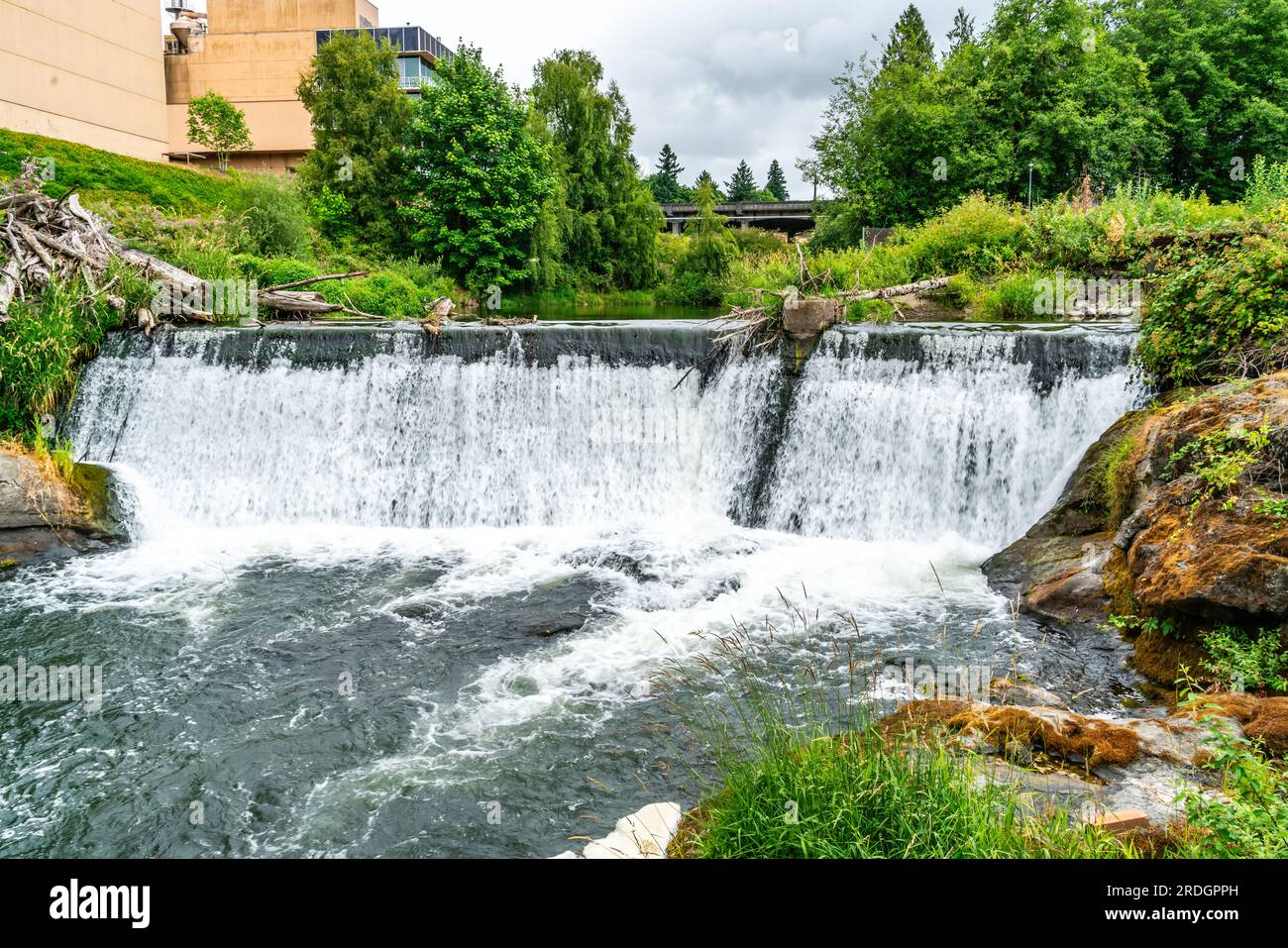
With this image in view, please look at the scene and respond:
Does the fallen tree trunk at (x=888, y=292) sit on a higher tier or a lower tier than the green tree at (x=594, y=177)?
lower

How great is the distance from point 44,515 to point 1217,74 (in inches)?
1318

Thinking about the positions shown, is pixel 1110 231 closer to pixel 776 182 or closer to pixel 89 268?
pixel 89 268

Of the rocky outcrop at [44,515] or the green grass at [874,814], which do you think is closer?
the green grass at [874,814]

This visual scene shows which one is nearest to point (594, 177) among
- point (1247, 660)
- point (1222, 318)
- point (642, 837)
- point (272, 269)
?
point (272, 269)

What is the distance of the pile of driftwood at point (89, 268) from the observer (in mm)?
12156

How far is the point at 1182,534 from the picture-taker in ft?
19.9

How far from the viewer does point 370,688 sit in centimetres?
634

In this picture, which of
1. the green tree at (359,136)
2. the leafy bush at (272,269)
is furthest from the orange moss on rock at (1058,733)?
the green tree at (359,136)

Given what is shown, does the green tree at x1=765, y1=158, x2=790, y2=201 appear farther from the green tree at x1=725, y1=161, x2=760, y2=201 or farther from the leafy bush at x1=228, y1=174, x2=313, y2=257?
the leafy bush at x1=228, y1=174, x2=313, y2=257

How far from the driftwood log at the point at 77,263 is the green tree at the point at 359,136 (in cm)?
1406

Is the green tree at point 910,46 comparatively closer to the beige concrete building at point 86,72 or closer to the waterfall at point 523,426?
the waterfall at point 523,426

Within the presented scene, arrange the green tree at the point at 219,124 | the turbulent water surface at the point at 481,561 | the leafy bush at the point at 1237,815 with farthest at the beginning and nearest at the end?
the green tree at the point at 219,124
the turbulent water surface at the point at 481,561
the leafy bush at the point at 1237,815

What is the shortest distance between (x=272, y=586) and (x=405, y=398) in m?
3.69
